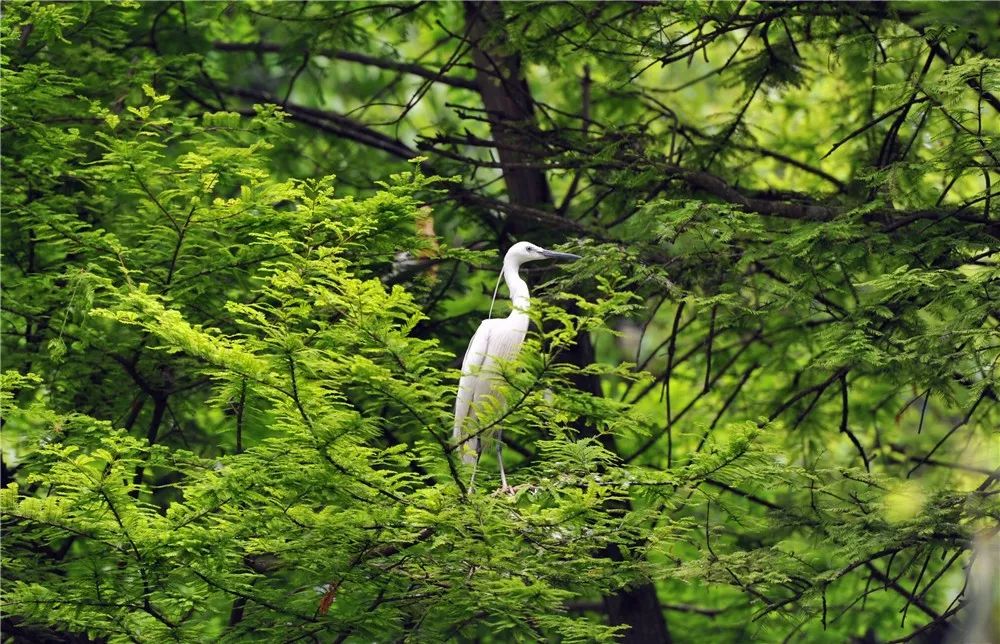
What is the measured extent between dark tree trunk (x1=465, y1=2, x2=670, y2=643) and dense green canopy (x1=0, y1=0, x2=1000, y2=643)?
0.11ft

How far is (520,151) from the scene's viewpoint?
828 centimetres

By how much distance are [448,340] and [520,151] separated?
1.36 m

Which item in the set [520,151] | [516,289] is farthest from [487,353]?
[520,151]

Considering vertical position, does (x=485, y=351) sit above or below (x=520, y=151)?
below

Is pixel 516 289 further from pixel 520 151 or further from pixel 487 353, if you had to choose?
pixel 520 151

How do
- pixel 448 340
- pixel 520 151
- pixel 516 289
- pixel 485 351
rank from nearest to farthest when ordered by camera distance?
pixel 485 351
pixel 516 289
pixel 520 151
pixel 448 340

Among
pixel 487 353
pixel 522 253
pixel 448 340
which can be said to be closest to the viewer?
pixel 487 353

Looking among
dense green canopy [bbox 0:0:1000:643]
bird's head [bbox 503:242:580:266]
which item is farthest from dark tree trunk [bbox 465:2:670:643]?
bird's head [bbox 503:242:580:266]

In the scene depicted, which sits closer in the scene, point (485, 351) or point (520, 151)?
point (485, 351)

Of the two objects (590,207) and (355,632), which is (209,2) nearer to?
(590,207)

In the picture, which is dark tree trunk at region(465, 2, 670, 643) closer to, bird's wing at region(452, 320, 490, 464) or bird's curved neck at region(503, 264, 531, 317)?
bird's curved neck at region(503, 264, 531, 317)

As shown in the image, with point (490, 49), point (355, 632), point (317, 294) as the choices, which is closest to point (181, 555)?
point (355, 632)

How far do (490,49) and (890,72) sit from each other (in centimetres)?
303

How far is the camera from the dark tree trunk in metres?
8.25
